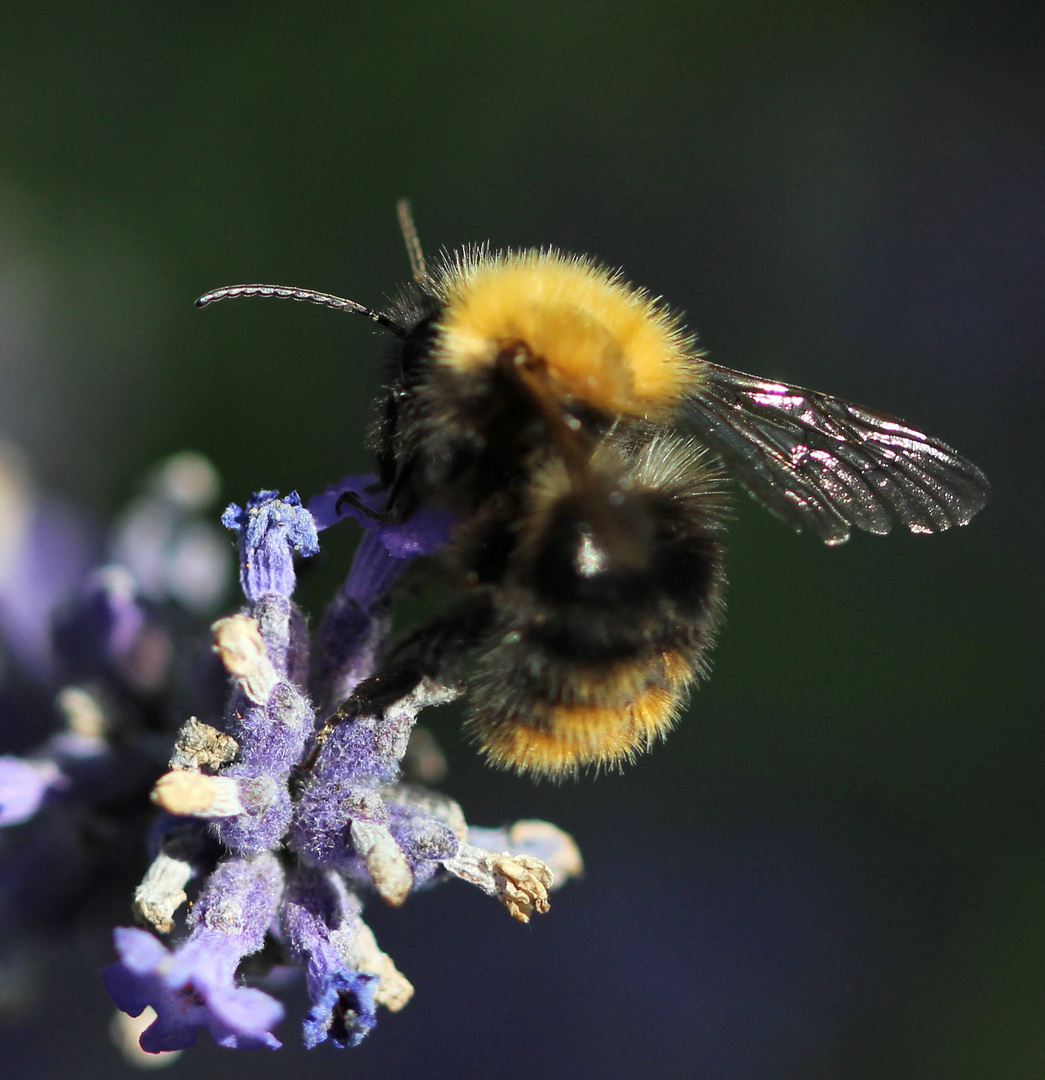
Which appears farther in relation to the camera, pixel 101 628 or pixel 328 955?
pixel 101 628

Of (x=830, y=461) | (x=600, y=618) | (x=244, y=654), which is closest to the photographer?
(x=600, y=618)

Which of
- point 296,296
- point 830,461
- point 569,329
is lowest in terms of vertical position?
point 296,296

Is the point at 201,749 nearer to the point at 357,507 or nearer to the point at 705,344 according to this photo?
the point at 357,507

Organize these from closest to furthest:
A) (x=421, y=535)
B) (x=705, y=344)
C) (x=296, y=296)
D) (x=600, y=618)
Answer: (x=600, y=618) → (x=421, y=535) → (x=296, y=296) → (x=705, y=344)

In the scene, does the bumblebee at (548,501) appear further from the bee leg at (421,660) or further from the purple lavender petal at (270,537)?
the purple lavender petal at (270,537)

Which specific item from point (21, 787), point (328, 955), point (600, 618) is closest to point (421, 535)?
point (600, 618)

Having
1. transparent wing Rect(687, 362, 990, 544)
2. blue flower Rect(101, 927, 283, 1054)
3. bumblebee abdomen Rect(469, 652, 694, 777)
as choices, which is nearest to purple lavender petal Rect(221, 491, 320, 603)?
bumblebee abdomen Rect(469, 652, 694, 777)

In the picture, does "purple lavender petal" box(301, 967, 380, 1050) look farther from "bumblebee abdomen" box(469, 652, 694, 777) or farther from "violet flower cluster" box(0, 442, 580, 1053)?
"bumblebee abdomen" box(469, 652, 694, 777)
